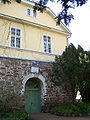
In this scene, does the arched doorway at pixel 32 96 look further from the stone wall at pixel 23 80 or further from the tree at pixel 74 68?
the tree at pixel 74 68

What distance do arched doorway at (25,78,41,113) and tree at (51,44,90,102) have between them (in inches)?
61.0

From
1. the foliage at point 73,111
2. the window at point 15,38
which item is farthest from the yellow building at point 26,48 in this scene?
the foliage at point 73,111

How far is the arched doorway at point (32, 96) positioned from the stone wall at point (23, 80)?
0.48 meters

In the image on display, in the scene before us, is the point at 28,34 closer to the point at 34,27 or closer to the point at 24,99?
the point at 34,27

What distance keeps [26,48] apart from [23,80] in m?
2.64

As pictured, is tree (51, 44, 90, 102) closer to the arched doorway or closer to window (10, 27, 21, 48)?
the arched doorway

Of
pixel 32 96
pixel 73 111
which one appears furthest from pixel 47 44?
pixel 73 111

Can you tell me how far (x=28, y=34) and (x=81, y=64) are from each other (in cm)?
501

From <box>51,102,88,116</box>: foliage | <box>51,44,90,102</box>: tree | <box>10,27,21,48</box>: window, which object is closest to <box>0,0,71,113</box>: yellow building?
<box>10,27,21,48</box>: window

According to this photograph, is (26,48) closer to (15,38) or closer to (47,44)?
(15,38)

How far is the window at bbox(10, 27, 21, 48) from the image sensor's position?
1142 cm

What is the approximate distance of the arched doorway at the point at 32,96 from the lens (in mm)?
11086

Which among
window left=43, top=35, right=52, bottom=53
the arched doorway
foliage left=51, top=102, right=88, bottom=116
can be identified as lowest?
foliage left=51, top=102, right=88, bottom=116

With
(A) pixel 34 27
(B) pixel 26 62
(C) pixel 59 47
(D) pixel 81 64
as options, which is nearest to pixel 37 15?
(A) pixel 34 27
